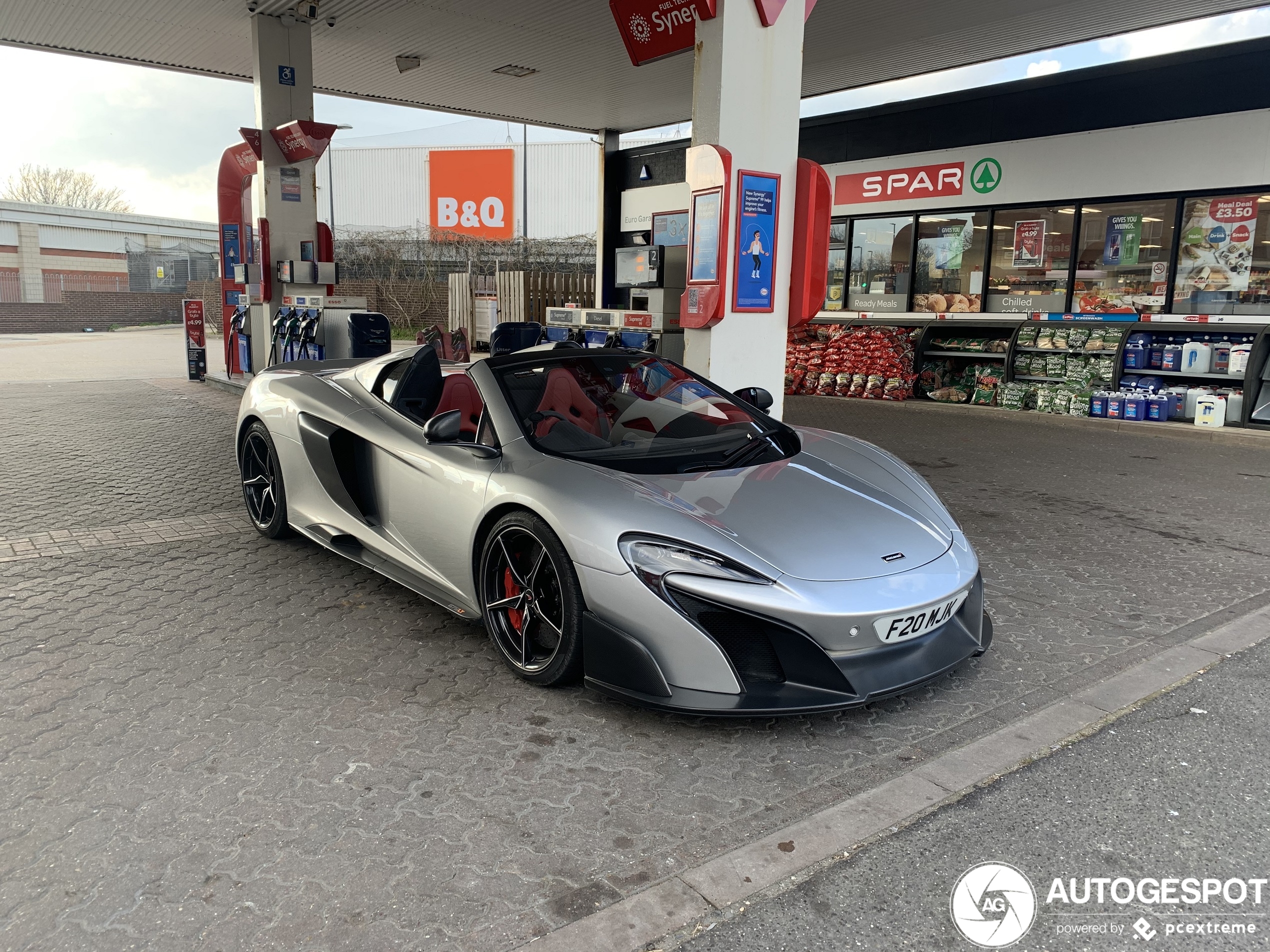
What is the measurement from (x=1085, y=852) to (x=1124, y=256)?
37.5 feet

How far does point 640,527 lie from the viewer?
3.06m

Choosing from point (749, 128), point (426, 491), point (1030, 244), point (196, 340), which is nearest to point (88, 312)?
point (196, 340)

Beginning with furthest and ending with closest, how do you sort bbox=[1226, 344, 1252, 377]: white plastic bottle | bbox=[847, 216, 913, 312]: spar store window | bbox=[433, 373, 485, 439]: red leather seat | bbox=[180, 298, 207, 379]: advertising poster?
bbox=[180, 298, 207, 379]: advertising poster → bbox=[847, 216, 913, 312]: spar store window → bbox=[1226, 344, 1252, 377]: white plastic bottle → bbox=[433, 373, 485, 439]: red leather seat

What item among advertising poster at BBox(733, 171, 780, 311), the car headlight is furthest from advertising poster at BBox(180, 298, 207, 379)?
the car headlight

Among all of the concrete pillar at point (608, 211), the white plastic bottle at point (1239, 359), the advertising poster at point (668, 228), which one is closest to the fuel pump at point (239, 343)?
the concrete pillar at point (608, 211)

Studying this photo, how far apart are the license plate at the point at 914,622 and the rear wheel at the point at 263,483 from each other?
3.50 m

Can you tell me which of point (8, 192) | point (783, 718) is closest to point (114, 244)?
point (8, 192)

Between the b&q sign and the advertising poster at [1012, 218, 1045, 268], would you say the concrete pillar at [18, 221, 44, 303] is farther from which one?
the advertising poster at [1012, 218, 1045, 268]

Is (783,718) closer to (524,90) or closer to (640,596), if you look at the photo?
(640,596)

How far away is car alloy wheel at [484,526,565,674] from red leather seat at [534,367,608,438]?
53cm

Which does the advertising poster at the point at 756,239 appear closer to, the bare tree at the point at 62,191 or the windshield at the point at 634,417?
the windshield at the point at 634,417

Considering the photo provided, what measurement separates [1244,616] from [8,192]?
62523 millimetres

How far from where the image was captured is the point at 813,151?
15281 millimetres

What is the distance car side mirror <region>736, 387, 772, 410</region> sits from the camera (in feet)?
15.1
